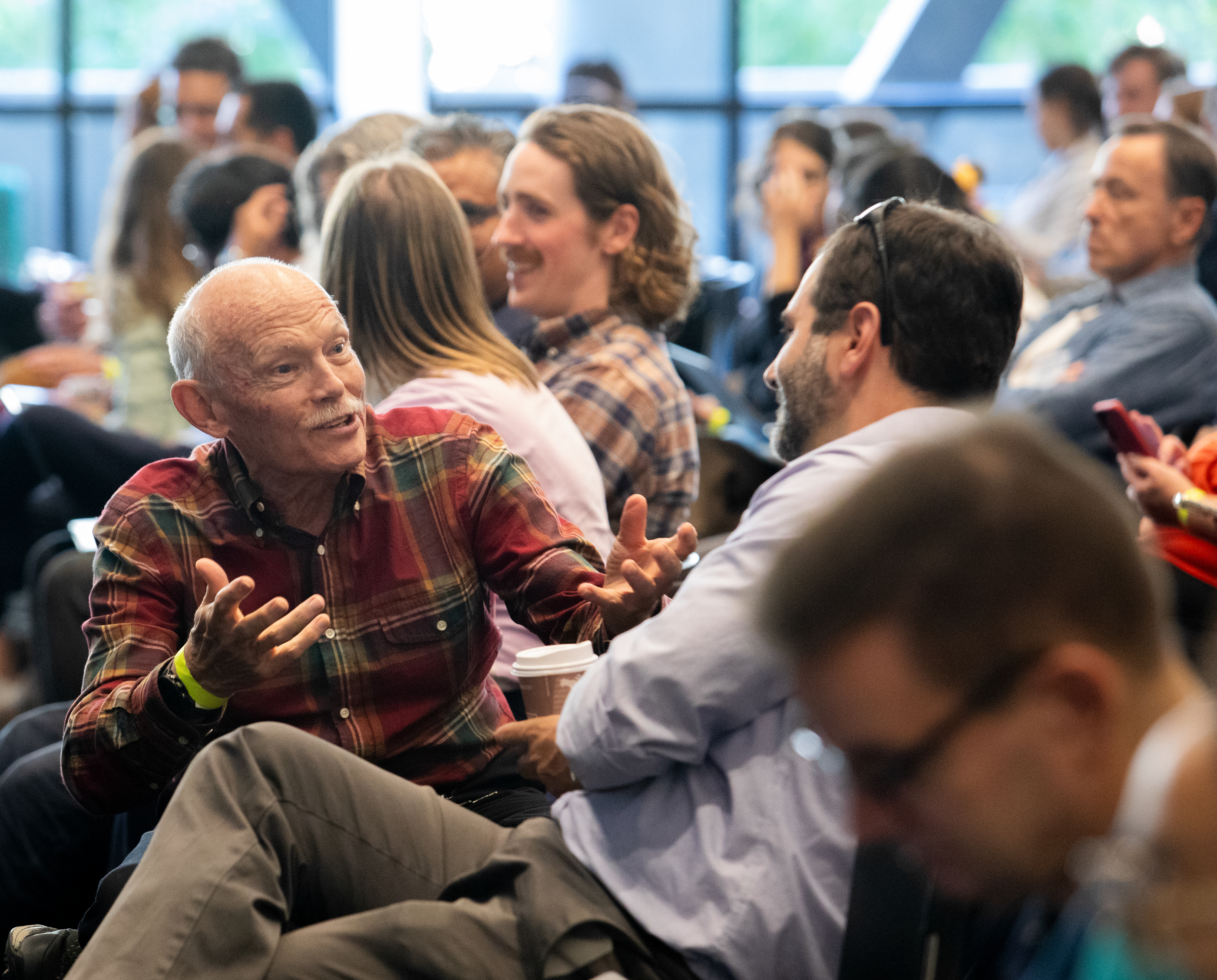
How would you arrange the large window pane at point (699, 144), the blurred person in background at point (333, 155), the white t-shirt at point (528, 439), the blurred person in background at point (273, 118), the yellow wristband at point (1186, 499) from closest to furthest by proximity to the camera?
1. the white t-shirt at point (528, 439)
2. the yellow wristband at point (1186, 499)
3. the blurred person in background at point (333, 155)
4. the blurred person in background at point (273, 118)
5. the large window pane at point (699, 144)

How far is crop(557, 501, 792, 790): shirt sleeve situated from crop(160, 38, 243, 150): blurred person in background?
4.19 m

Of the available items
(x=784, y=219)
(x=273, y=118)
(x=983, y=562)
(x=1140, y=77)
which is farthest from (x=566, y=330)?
(x=1140, y=77)

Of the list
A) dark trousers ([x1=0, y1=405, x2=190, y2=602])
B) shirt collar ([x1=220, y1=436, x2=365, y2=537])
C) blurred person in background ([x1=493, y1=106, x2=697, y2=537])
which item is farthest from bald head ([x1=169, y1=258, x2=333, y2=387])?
dark trousers ([x1=0, y1=405, x2=190, y2=602])

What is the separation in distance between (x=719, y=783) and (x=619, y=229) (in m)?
1.48

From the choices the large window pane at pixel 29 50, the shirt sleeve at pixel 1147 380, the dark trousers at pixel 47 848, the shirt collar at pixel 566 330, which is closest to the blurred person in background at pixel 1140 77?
the shirt sleeve at pixel 1147 380

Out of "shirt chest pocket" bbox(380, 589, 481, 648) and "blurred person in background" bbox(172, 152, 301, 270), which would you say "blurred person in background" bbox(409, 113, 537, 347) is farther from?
"shirt chest pocket" bbox(380, 589, 481, 648)

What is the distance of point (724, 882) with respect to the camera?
1.30m

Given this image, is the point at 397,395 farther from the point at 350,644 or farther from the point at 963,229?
the point at 963,229

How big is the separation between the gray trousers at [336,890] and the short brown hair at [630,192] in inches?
52.8

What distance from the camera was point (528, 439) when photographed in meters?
2.05

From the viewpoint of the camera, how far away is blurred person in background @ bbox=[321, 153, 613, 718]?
2.04m

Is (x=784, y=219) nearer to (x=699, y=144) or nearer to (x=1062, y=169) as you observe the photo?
(x=1062, y=169)

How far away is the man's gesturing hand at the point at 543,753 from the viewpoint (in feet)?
5.13

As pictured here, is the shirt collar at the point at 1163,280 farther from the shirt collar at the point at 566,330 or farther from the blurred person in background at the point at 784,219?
the shirt collar at the point at 566,330
